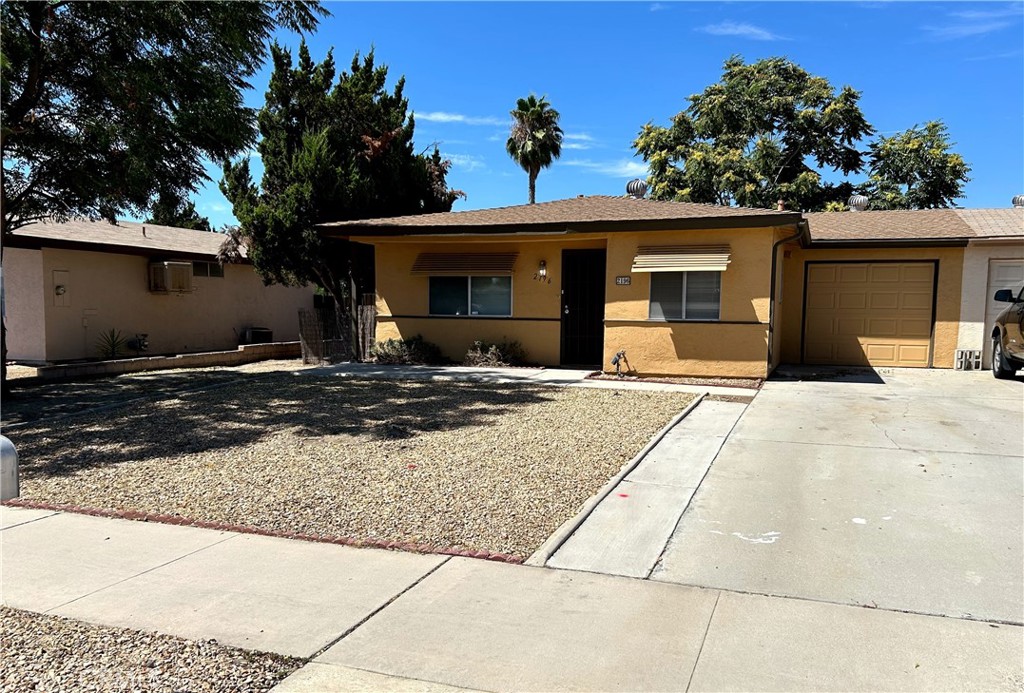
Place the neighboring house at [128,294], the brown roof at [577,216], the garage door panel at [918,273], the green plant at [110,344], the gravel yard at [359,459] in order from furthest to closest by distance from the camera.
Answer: the green plant at [110,344] < the neighboring house at [128,294] < the garage door panel at [918,273] < the brown roof at [577,216] < the gravel yard at [359,459]

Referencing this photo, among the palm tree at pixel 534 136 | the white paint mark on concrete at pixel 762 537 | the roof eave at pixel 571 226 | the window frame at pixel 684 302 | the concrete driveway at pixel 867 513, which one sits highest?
the palm tree at pixel 534 136

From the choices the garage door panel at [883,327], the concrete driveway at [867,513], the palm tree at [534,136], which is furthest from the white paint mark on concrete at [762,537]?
the palm tree at [534,136]

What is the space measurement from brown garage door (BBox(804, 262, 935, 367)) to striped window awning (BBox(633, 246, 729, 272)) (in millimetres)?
4483

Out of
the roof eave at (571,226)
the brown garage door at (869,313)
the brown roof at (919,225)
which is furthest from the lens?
the brown garage door at (869,313)

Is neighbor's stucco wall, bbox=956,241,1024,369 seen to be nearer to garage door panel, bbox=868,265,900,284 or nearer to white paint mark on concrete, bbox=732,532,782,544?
garage door panel, bbox=868,265,900,284

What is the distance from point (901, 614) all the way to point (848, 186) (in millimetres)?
29368

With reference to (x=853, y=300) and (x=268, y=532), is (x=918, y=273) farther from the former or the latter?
(x=268, y=532)

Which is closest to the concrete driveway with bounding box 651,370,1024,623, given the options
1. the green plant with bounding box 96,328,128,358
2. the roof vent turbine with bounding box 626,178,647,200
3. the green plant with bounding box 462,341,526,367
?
the green plant with bounding box 462,341,526,367

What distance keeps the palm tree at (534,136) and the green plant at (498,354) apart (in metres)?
14.1

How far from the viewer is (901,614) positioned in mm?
3697

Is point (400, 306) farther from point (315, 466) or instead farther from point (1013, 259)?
point (1013, 259)

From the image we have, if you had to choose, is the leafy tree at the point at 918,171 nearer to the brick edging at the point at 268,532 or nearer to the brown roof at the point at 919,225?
the brown roof at the point at 919,225

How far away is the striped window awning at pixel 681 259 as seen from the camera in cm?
1265

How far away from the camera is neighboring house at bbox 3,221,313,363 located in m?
15.9
